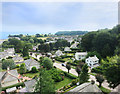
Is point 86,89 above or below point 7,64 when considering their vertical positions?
above

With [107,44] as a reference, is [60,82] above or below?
below

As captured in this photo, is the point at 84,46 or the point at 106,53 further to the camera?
the point at 84,46

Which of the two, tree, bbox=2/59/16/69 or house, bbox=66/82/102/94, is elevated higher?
house, bbox=66/82/102/94

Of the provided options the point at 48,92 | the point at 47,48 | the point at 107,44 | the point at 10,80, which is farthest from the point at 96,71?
the point at 47,48

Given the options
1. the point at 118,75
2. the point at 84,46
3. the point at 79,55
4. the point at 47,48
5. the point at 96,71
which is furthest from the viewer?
the point at 47,48

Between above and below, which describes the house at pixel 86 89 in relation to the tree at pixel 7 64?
above

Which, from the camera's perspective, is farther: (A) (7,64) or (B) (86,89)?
(A) (7,64)

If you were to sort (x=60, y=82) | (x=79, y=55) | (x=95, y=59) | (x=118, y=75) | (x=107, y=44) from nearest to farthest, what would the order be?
A: (x=118, y=75), (x=60, y=82), (x=95, y=59), (x=107, y=44), (x=79, y=55)

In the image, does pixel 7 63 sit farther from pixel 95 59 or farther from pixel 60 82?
pixel 95 59

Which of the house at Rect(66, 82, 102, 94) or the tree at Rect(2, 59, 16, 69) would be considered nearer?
the house at Rect(66, 82, 102, 94)

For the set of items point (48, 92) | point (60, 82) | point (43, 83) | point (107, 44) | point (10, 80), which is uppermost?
point (107, 44)

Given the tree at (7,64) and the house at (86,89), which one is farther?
the tree at (7,64)
